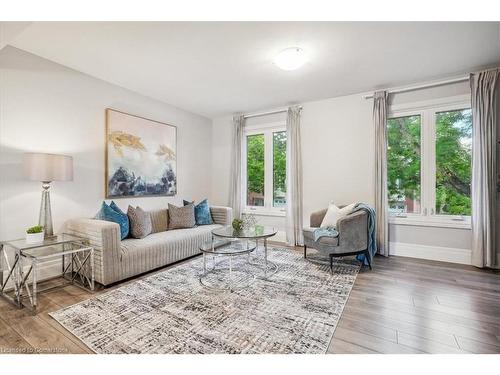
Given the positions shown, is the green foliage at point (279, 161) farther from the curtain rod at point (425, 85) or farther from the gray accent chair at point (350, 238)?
the gray accent chair at point (350, 238)

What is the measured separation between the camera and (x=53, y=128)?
9.63 feet

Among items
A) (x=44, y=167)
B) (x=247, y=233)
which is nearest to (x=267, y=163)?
(x=247, y=233)

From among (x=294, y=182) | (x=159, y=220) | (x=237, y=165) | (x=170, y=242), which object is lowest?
(x=170, y=242)

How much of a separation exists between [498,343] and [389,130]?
3011 millimetres

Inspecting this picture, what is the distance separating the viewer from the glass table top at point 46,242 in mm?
2311

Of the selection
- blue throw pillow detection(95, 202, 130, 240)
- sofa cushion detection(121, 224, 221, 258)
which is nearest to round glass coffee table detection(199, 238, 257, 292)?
sofa cushion detection(121, 224, 221, 258)

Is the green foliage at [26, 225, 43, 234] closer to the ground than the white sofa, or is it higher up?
higher up

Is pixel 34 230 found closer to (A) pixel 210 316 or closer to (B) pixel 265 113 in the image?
(A) pixel 210 316

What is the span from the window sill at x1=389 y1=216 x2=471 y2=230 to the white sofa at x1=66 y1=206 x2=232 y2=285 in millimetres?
2968

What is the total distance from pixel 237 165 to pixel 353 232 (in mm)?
2718

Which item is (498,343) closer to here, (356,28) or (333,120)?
(356,28)

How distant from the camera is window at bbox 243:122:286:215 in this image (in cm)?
487

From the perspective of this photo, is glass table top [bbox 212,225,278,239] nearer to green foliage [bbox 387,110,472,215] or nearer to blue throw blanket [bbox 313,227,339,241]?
blue throw blanket [bbox 313,227,339,241]

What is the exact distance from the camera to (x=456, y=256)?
11.3 ft
